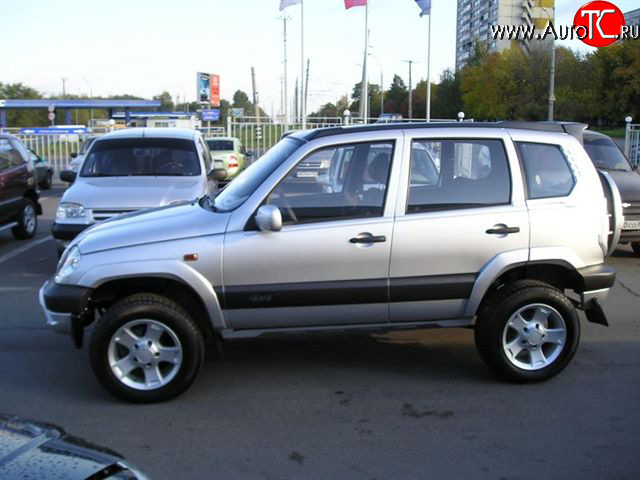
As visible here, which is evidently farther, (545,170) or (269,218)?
(545,170)

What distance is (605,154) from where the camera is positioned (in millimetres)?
11000

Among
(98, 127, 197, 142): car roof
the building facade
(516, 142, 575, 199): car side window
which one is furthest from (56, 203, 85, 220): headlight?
the building facade

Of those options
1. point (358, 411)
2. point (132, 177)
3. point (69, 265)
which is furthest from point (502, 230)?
point (132, 177)

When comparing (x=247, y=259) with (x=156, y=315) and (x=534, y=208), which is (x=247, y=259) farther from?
(x=534, y=208)

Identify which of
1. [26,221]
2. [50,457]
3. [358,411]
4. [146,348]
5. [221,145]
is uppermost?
[221,145]

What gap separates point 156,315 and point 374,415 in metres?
1.63

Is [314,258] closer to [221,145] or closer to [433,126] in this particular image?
[433,126]

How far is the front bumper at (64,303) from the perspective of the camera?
4.62 m

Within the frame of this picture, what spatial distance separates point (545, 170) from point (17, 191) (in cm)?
901

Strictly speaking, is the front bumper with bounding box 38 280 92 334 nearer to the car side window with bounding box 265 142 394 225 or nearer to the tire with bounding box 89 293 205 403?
the tire with bounding box 89 293 205 403

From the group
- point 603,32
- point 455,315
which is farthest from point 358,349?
point 603,32

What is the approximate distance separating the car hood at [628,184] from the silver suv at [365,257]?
4.98 m

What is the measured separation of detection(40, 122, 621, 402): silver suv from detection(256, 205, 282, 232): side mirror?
11mm

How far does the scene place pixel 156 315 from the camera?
4.58 meters
